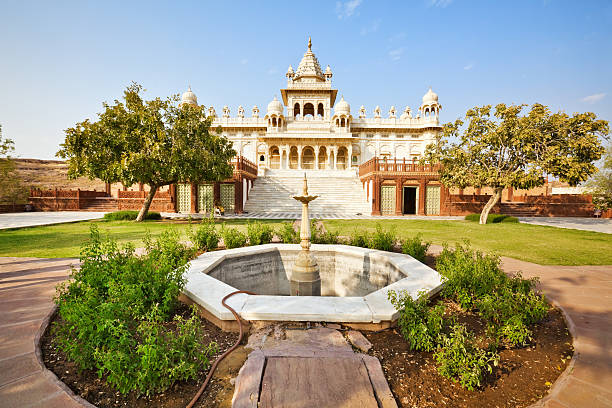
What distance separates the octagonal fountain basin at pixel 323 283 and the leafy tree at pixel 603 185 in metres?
25.8

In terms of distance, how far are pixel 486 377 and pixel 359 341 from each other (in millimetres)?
1150

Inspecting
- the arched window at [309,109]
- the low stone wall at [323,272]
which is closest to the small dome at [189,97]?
the arched window at [309,109]

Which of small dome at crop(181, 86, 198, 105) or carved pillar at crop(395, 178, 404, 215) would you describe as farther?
small dome at crop(181, 86, 198, 105)

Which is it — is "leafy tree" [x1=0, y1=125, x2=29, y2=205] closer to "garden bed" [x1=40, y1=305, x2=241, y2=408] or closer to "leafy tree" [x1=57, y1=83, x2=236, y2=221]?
"leafy tree" [x1=57, y1=83, x2=236, y2=221]

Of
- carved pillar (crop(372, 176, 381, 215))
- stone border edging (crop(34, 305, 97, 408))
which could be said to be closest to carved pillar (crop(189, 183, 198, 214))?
carved pillar (crop(372, 176, 381, 215))

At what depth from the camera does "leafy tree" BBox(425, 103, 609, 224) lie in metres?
14.4

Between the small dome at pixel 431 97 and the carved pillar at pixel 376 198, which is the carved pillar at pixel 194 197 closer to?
the carved pillar at pixel 376 198

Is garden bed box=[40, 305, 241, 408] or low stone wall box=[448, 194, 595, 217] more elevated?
low stone wall box=[448, 194, 595, 217]

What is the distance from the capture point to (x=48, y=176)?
42500 mm

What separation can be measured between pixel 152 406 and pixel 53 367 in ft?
4.08

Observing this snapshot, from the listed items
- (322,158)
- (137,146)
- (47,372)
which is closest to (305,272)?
(47,372)

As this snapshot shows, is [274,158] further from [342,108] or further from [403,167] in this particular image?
[403,167]

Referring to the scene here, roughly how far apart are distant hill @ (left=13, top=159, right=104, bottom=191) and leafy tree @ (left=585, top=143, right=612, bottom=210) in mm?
55041

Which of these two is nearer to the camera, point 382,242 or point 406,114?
point 382,242
